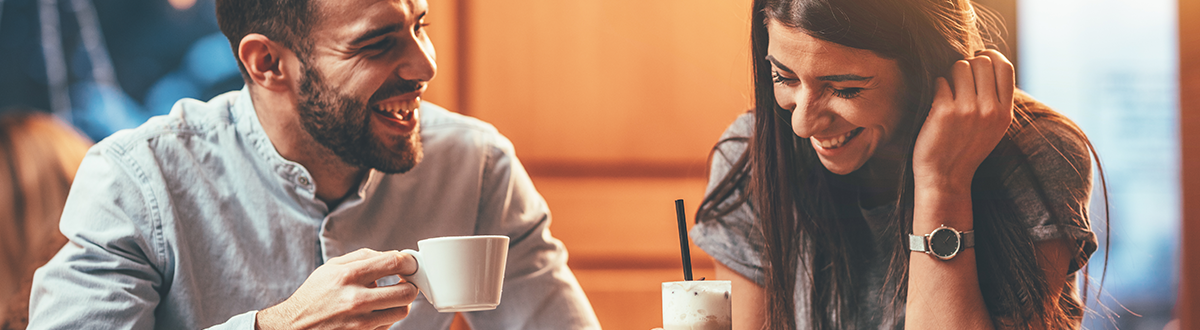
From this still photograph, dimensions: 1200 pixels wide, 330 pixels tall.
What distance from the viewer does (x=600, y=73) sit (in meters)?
1.97

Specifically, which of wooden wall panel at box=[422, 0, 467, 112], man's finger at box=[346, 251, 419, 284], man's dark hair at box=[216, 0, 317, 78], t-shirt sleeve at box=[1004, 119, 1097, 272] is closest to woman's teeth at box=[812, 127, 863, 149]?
t-shirt sleeve at box=[1004, 119, 1097, 272]

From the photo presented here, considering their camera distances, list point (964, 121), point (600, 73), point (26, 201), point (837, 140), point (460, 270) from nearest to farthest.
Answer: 1. point (460, 270)
2. point (964, 121)
3. point (837, 140)
4. point (26, 201)
5. point (600, 73)

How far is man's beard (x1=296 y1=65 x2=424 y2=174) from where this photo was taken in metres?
1.19

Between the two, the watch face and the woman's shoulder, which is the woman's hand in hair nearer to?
the watch face

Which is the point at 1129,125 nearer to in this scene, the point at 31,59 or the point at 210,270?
the point at 210,270

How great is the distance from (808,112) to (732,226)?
1.03 feet

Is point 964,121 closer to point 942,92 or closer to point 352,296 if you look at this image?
point 942,92

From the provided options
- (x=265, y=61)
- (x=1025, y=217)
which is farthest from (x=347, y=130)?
(x=1025, y=217)

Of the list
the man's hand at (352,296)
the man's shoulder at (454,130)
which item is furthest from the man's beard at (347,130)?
the man's hand at (352,296)

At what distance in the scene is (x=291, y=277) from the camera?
1.20 meters

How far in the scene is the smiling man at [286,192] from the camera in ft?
3.54

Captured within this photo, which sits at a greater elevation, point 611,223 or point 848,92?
point 848,92

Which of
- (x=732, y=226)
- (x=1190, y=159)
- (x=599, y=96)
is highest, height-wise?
(x=599, y=96)

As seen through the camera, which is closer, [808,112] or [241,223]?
[808,112]
